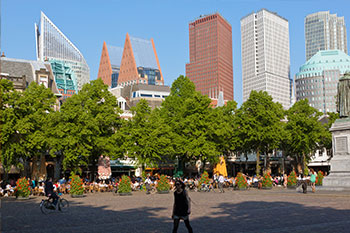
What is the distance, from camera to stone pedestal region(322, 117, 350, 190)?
30.0 meters

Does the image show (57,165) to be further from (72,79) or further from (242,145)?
(72,79)

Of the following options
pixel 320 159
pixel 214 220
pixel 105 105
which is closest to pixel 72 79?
pixel 320 159

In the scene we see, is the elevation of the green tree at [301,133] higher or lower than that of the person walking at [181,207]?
higher

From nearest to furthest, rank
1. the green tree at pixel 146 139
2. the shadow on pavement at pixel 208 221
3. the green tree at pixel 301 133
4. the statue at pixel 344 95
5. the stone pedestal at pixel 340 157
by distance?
the shadow on pavement at pixel 208 221, the stone pedestal at pixel 340 157, the statue at pixel 344 95, the green tree at pixel 146 139, the green tree at pixel 301 133

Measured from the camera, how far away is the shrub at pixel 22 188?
31578mm

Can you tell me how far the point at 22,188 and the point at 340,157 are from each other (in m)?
23.0

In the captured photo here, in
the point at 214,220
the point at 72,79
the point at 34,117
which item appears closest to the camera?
the point at 214,220

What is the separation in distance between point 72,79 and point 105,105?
156 metres

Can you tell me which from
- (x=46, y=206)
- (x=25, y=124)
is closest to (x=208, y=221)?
(x=46, y=206)

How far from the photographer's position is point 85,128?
4456 cm

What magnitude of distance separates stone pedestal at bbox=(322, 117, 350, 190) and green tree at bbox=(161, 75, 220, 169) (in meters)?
18.8

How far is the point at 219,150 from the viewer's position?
5331 centimetres

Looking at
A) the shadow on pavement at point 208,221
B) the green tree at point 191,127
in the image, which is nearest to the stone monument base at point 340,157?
the shadow on pavement at point 208,221

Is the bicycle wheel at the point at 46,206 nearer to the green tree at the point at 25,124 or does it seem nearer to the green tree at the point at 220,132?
the green tree at the point at 25,124
